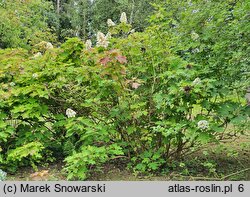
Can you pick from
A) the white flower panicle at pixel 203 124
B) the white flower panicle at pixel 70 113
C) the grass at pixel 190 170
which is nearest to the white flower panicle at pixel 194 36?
the white flower panicle at pixel 203 124

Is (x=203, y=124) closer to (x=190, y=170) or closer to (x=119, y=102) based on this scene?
(x=190, y=170)

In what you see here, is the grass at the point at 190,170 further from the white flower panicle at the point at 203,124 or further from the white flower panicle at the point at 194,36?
the white flower panicle at the point at 194,36

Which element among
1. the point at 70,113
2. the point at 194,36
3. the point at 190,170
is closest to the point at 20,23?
the point at 70,113

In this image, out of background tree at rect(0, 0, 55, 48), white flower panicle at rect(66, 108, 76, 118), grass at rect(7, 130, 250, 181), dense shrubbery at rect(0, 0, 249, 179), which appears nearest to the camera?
dense shrubbery at rect(0, 0, 249, 179)

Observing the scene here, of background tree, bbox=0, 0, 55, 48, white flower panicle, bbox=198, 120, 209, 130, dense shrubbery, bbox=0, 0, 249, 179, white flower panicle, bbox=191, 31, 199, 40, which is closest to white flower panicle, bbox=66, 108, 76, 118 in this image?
dense shrubbery, bbox=0, 0, 249, 179

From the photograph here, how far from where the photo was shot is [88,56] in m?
3.66

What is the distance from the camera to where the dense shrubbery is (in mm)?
3357

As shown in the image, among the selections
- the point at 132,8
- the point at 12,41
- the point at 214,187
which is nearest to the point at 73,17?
the point at 132,8

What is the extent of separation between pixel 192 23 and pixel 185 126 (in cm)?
116

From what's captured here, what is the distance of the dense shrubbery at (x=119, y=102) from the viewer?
3.36 meters

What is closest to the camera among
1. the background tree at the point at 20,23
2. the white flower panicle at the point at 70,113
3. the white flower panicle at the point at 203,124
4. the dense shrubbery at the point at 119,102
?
the white flower panicle at the point at 203,124

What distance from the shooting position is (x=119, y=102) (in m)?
3.67

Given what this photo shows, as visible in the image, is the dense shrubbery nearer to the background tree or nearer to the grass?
the grass

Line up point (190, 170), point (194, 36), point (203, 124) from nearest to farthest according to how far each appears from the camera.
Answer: point (203, 124), point (194, 36), point (190, 170)
